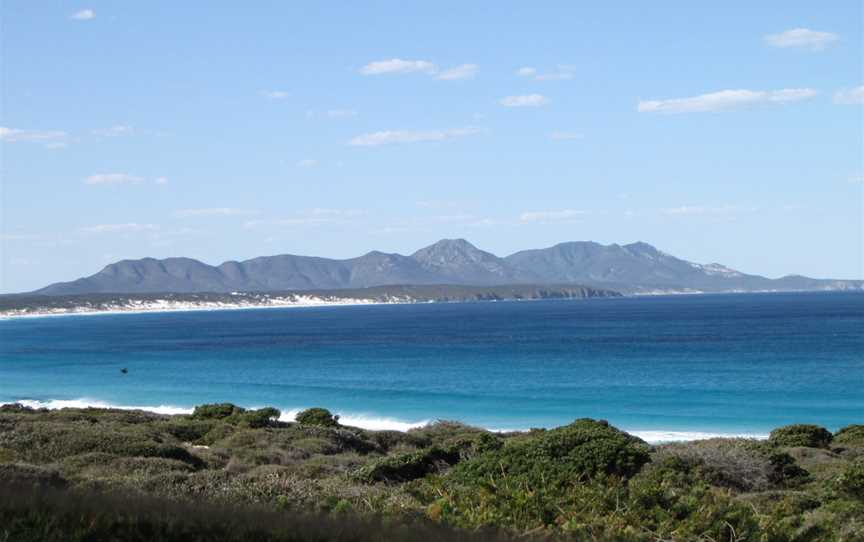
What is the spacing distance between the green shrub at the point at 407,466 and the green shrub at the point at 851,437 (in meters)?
14.1

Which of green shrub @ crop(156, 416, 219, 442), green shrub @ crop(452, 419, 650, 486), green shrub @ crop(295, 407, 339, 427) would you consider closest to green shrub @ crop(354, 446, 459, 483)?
green shrub @ crop(452, 419, 650, 486)

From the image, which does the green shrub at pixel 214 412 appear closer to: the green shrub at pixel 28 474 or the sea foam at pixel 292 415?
the sea foam at pixel 292 415

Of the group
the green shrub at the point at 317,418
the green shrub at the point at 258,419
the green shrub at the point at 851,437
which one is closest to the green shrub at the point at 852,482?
the green shrub at the point at 851,437

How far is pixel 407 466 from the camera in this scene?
1577cm

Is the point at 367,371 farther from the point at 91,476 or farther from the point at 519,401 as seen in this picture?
the point at 91,476

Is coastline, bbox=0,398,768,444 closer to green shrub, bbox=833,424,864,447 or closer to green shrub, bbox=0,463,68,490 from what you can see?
green shrub, bbox=833,424,864,447

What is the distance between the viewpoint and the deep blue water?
168 ft

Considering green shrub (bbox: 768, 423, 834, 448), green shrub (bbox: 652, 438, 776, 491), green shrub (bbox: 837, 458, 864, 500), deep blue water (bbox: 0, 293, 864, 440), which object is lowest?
deep blue water (bbox: 0, 293, 864, 440)

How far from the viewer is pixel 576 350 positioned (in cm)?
9094

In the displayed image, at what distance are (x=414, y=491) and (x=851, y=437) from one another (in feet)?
70.0

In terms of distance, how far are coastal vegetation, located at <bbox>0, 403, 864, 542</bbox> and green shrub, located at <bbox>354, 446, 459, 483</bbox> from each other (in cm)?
4

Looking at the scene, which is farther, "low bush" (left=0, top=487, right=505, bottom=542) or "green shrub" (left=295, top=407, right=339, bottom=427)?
"green shrub" (left=295, top=407, right=339, bottom=427)

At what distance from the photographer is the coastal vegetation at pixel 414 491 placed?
7.15 m

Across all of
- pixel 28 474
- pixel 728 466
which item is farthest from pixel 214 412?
pixel 28 474
